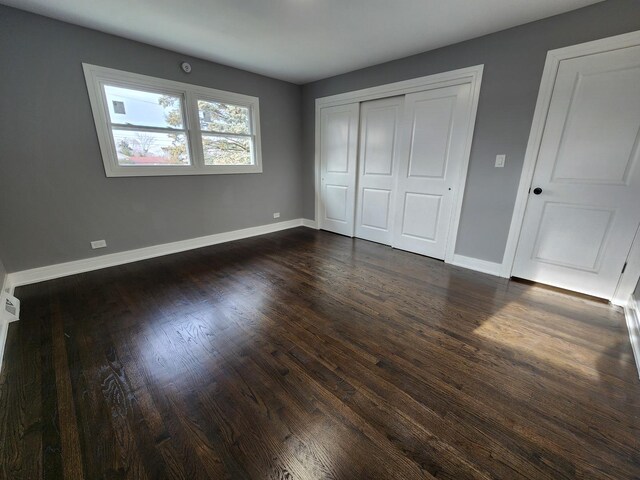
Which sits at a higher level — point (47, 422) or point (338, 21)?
point (338, 21)

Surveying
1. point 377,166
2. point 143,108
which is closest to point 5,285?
point 143,108

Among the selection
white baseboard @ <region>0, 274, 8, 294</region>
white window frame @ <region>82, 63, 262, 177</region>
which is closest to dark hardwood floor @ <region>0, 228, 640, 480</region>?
white baseboard @ <region>0, 274, 8, 294</region>

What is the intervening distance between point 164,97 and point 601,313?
519 cm

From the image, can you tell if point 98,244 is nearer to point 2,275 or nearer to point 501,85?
point 2,275

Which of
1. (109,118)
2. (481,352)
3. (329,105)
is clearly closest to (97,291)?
(109,118)

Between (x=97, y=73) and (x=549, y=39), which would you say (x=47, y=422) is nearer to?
(x=97, y=73)

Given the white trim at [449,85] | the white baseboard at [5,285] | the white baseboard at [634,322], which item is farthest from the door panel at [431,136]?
the white baseboard at [5,285]

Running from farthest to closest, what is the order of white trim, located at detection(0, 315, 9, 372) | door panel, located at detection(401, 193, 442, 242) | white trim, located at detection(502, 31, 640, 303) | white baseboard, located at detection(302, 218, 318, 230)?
1. white baseboard, located at detection(302, 218, 318, 230)
2. door panel, located at detection(401, 193, 442, 242)
3. white trim, located at detection(502, 31, 640, 303)
4. white trim, located at detection(0, 315, 9, 372)

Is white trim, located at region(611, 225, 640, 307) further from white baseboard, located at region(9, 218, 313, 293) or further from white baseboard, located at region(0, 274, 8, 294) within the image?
white baseboard, located at region(0, 274, 8, 294)

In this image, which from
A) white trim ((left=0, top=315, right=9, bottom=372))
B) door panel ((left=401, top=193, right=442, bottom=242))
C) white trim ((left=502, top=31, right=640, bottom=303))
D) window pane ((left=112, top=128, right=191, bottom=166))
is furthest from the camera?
door panel ((left=401, top=193, right=442, bottom=242))

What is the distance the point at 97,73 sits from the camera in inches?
109

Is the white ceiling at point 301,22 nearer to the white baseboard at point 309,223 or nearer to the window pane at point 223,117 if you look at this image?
the window pane at point 223,117

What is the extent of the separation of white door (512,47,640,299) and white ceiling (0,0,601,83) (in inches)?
24.1

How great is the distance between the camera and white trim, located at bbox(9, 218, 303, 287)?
2721mm
